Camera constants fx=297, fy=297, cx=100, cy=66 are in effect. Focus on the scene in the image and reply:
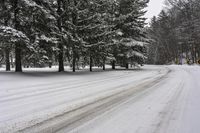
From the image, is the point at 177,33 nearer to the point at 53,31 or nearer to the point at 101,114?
the point at 53,31

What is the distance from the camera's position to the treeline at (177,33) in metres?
63.3

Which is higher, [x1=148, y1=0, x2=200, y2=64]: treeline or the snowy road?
[x1=148, y1=0, x2=200, y2=64]: treeline

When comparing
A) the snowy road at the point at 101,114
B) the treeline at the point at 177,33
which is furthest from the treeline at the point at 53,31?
the treeline at the point at 177,33

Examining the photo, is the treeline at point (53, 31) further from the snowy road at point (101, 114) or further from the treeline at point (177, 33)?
the treeline at point (177, 33)

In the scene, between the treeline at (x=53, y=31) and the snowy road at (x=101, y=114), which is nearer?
the snowy road at (x=101, y=114)

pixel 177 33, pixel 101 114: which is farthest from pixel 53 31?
pixel 177 33

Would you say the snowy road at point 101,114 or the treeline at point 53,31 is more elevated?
the treeline at point 53,31

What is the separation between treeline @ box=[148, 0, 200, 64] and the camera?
208 ft

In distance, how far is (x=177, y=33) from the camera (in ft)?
235

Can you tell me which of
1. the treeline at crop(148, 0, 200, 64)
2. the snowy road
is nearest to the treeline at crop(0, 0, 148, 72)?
the snowy road

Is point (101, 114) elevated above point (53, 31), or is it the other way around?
point (53, 31)

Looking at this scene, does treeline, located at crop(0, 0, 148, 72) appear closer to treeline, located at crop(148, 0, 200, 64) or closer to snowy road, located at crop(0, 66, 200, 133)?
snowy road, located at crop(0, 66, 200, 133)

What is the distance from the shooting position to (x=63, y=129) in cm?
603

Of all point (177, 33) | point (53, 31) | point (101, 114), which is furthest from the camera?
point (177, 33)
